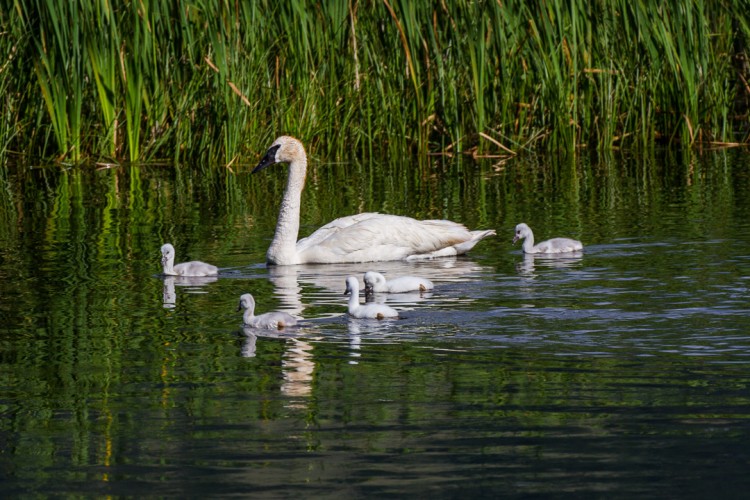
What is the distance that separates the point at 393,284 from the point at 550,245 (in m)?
2.07

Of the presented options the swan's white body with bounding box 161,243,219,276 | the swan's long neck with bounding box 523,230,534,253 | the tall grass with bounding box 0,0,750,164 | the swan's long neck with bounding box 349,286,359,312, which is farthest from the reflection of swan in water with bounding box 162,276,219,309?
the tall grass with bounding box 0,0,750,164

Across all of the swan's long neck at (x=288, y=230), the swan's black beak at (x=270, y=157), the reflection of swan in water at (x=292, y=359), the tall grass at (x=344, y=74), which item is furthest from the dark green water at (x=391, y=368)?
the tall grass at (x=344, y=74)

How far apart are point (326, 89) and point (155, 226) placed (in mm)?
5246

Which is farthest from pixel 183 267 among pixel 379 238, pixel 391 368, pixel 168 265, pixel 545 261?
pixel 391 368

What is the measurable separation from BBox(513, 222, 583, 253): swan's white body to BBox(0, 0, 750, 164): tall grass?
255 inches

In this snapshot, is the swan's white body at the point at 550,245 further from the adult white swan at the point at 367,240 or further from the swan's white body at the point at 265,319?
the swan's white body at the point at 265,319

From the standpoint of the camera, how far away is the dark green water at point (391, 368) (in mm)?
5367

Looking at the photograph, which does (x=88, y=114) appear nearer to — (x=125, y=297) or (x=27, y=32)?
(x=27, y=32)

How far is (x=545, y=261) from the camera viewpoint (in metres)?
11.1

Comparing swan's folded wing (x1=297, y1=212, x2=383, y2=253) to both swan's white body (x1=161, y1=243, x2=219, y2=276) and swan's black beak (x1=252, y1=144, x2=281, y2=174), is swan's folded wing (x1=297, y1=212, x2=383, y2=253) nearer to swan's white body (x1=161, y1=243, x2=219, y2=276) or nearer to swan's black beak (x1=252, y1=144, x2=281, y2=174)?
swan's black beak (x1=252, y1=144, x2=281, y2=174)

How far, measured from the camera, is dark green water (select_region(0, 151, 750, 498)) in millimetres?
5367

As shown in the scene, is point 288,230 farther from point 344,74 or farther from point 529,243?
point 344,74

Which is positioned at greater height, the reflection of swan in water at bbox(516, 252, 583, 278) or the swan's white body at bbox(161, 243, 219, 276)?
the swan's white body at bbox(161, 243, 219, 276)

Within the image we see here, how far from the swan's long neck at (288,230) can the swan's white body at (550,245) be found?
6.01ft
